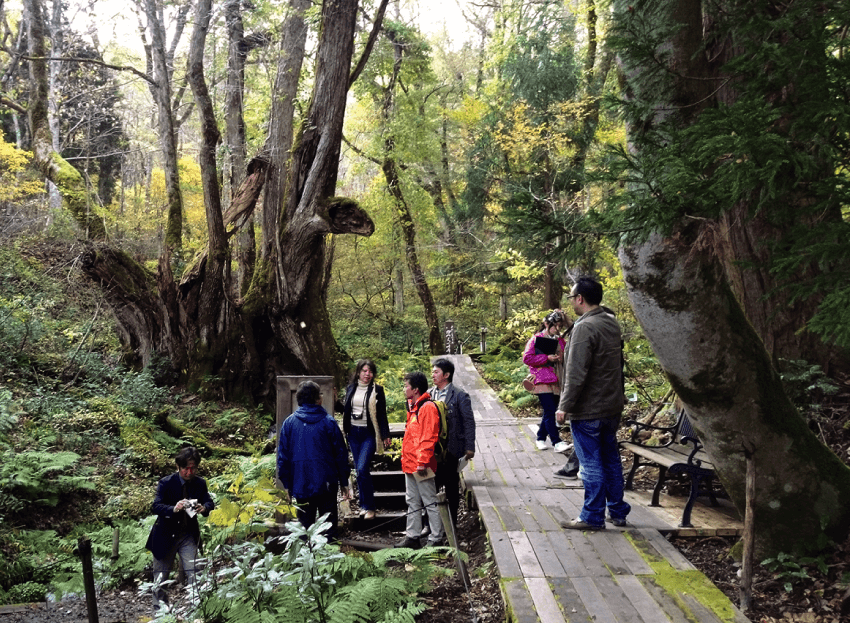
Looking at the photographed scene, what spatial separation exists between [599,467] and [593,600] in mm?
1281

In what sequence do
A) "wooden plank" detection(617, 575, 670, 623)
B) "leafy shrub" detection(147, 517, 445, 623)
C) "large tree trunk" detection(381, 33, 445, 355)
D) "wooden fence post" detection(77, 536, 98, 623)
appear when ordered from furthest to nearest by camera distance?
"large tree trunk" detection(381, 33, 445, 355), "wooden plank" detection(617, 575, 670, 623), "wooden fence post" detection(77, 536, 98, 623), "leafy shrub" detection(147, 517, 445, 623)

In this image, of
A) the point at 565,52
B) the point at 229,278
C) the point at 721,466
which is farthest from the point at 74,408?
the point at 565,52

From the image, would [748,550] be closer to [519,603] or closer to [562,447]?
[519,603]

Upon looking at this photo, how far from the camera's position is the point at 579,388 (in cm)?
488

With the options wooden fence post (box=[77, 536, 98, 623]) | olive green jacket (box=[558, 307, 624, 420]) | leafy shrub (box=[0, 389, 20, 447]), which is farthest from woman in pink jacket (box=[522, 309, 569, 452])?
leafy shrub (box=[0, 389, 20, 447])

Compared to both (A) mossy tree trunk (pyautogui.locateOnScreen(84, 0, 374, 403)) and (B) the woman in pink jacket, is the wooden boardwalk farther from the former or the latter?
(A) mossy tree trunk (pyautogui.locateOnScreen(84, 0, 374, 403))

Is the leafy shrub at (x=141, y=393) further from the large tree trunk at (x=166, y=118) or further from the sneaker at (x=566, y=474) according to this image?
the sneaker at (x=566, y=474)

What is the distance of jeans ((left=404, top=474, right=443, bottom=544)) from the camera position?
222 inches

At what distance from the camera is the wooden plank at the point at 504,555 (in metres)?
4.15

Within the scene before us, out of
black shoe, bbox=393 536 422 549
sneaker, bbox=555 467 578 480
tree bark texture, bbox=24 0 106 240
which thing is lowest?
black shoe, bbox=393 536 422 549

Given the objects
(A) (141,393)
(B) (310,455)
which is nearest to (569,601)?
(B) (310,455)

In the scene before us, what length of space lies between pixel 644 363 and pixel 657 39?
34.6 ft

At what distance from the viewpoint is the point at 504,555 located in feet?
14.6

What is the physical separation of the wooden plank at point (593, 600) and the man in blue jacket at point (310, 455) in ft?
8.05
